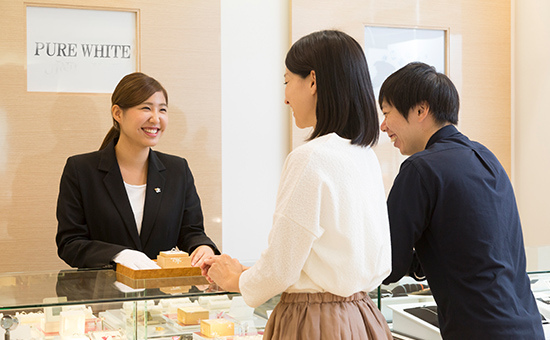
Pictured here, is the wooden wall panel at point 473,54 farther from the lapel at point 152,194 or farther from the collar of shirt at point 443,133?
the collar of shirt at point 443,133

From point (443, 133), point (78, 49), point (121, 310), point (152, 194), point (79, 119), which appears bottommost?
point (121, 310)

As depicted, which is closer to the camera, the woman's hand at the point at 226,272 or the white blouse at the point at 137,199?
the woman's hand at the point at 226,272

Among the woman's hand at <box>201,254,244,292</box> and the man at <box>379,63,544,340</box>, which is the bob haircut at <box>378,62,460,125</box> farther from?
the woman's hand at <box>201,254,244,292</box>

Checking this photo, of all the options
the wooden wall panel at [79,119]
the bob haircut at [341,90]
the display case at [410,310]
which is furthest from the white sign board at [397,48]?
the bob haircut at [341,90]

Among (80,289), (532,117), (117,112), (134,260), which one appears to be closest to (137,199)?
(117,112)

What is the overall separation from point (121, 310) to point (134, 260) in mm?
275

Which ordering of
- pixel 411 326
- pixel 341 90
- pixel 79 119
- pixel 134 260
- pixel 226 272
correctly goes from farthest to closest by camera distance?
pixel 79 119, pixel 411 326, pixel 134 260, pixel 226 272, pixel 341 90

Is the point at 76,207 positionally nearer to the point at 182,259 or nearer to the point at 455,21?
the point at 182,259

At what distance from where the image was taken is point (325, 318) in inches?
54.1

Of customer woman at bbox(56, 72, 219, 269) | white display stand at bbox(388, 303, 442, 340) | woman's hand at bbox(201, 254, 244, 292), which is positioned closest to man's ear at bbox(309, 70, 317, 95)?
woman's hand at bbox(201, 254, 244, 292)

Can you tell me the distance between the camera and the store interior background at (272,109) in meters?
3.41

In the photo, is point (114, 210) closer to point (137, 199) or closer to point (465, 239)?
point (137, 199)

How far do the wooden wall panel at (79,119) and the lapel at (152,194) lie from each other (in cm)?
97

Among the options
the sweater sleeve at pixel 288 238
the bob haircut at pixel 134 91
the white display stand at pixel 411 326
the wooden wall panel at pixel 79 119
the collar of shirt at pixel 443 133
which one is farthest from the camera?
the wooden wall panel at pixel 79 119
